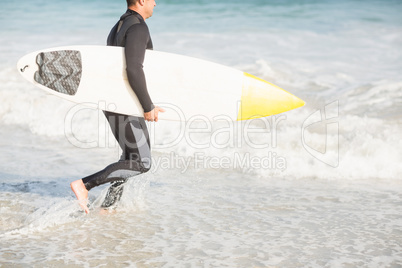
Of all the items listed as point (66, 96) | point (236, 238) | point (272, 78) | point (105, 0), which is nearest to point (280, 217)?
point (236, 238)

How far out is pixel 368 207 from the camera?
3.99m

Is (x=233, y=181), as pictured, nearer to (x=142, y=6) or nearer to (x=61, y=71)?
(x=61, y=71)

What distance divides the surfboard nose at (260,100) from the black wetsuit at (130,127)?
0.92 meters

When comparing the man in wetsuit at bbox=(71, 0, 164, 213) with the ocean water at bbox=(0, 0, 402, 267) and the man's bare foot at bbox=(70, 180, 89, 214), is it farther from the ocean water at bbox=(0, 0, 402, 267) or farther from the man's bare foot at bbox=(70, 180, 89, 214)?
the ocean water at bbox=(0, 0, 402, 267)

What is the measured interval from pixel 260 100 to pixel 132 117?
114 centimetres

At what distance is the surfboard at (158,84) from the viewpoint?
3730mm

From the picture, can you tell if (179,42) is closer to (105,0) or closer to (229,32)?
(229,32)

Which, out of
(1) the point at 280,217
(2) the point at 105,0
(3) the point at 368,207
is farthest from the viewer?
(2) the point at 105,0

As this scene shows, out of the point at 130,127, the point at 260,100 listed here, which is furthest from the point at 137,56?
the point at 260,100

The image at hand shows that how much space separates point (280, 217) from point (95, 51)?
1780 millimetres

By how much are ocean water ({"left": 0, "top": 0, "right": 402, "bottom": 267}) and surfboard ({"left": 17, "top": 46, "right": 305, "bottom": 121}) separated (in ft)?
2.37

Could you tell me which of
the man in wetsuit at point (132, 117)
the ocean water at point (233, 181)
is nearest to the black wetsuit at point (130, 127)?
the man in wetsuit at point (132, 117)

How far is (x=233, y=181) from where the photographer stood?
4.74 meters

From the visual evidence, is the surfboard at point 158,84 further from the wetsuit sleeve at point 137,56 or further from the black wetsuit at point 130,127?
the wetsuit sleeve at point 137,56
